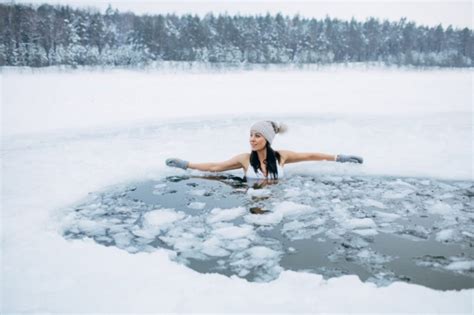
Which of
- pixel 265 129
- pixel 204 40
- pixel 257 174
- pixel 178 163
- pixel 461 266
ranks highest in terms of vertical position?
pixel 204 40

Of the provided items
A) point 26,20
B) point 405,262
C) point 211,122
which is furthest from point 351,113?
point 26,20

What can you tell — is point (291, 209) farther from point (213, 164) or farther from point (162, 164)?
point (162, 164)

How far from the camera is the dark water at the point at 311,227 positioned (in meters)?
2.48

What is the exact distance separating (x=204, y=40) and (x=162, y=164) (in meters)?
40.9

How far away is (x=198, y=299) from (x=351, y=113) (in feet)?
26.1

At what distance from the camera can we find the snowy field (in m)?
2.03

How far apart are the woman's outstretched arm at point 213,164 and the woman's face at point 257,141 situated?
1.09 feet

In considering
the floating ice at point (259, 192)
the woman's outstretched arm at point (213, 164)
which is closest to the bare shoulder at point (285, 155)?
the woman's outstretched arm at point (213, 164)

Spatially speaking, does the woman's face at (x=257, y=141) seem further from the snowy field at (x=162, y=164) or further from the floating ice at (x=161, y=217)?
the floating ice at (x=161, y=217)

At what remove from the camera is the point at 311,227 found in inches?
123

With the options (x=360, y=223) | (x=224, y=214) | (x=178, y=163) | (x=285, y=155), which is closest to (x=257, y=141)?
(x=285, y=155)

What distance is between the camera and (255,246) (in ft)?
9.15

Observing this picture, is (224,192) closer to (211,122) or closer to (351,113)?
(211,122)

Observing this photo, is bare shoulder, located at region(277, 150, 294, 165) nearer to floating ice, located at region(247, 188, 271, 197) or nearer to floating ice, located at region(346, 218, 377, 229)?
floating ice, located at region(247, 188, 271, 197)
